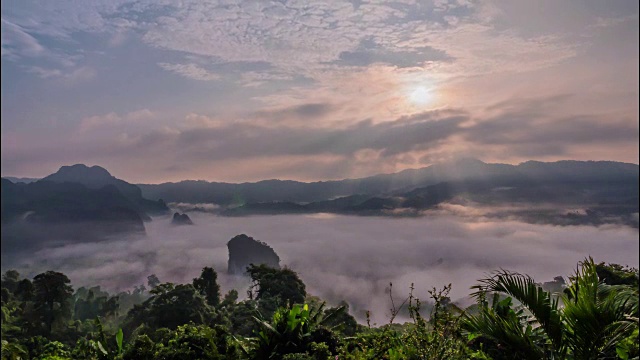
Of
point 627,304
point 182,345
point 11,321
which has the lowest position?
point 11,321

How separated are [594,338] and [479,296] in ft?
4.40

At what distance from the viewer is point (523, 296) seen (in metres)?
5.61

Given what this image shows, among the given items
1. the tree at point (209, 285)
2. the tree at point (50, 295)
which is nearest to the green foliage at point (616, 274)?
the tree at point (209, 285)

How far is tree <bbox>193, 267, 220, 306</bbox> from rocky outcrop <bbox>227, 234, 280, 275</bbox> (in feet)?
423

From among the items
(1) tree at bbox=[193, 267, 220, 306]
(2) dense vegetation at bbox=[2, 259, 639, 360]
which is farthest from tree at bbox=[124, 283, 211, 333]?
(2) dense vegetation at bbox=[2, 259, 639, 360]

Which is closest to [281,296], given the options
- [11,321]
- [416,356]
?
[11,321]

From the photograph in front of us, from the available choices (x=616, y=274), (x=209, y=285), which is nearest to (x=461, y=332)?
(x=616, y=274)

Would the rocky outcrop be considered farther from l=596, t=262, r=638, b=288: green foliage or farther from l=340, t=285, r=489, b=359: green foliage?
l=340, t=285, r=489, b=359: green foliage

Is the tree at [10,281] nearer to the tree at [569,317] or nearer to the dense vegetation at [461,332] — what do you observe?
the dense vegetation at [461,332]

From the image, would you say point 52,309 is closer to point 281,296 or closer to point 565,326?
point 281,296

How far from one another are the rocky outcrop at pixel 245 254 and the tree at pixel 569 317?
535ft

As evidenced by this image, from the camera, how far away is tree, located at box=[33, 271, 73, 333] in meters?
33.1

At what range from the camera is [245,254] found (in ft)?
573

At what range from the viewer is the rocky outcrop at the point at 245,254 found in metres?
168
